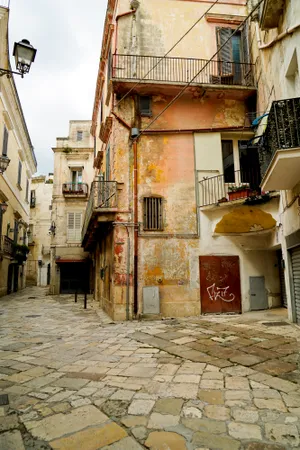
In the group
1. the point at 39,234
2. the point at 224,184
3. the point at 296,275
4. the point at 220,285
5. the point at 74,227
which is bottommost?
the point at 220,285

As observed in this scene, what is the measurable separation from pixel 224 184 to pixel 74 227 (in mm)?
14483

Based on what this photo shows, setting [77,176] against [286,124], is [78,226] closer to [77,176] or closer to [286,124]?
[77,176]

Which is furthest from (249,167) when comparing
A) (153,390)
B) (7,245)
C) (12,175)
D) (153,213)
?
(12,175)

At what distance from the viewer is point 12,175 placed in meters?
19.4

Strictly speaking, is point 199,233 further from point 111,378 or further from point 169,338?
point 111,378

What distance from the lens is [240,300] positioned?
10391 millimetres

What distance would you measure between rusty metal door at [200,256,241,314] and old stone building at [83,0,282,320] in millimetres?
34

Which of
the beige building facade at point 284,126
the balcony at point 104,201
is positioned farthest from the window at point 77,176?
the beige building facade at point 284,126

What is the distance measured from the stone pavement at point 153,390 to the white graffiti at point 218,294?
2.72m

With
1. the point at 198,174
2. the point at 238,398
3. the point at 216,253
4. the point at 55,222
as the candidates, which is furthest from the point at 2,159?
the point at 55,222

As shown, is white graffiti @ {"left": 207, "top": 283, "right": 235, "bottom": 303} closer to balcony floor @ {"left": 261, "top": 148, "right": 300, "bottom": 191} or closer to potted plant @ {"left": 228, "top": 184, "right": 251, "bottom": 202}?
potted plant @ {"left": 228, "top": 184, "right": 251, "bottom": 202}

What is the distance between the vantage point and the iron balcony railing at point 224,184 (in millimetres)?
10633

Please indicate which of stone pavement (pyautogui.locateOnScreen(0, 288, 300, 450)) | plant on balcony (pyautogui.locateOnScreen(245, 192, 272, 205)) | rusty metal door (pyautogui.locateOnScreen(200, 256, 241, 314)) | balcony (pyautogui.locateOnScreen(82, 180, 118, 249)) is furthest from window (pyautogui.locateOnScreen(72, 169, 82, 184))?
stone pavement (pyautogui.locateOnScreen(0, 288, 300, 450))

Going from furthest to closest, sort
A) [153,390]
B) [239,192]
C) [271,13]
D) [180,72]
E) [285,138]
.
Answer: [180,72] → [239,192] → [271,13] → [285,138] → [153,390]
